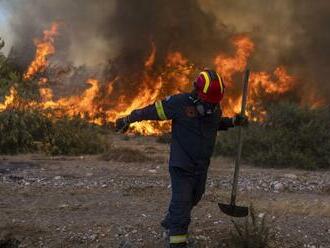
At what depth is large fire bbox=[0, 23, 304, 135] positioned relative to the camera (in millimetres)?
18297

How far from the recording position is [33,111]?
44.8ft

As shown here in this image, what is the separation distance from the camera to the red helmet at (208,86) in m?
5.37

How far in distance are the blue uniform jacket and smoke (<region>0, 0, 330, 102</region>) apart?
14110mm

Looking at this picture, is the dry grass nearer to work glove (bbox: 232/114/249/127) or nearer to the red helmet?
work glove (bbox: 232/114/249/127)

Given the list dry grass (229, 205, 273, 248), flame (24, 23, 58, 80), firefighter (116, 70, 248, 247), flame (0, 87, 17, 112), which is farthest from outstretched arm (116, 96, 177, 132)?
flame (24, 23, 58, 80)

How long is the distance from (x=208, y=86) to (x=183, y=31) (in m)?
16.6

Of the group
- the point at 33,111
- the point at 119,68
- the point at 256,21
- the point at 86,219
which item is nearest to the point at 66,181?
the point at 86,219

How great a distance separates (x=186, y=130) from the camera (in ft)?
18.0

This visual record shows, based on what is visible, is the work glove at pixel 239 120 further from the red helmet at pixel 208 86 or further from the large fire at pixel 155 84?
the large fire at pixel 155 84

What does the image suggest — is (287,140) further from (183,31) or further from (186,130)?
(183,31)

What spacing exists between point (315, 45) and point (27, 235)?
59.2 ft

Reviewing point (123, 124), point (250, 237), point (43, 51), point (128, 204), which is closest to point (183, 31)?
point (43, 51)

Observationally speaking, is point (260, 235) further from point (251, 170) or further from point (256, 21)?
point (256, 21)

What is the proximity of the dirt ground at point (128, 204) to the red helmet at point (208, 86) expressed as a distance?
1.53m
